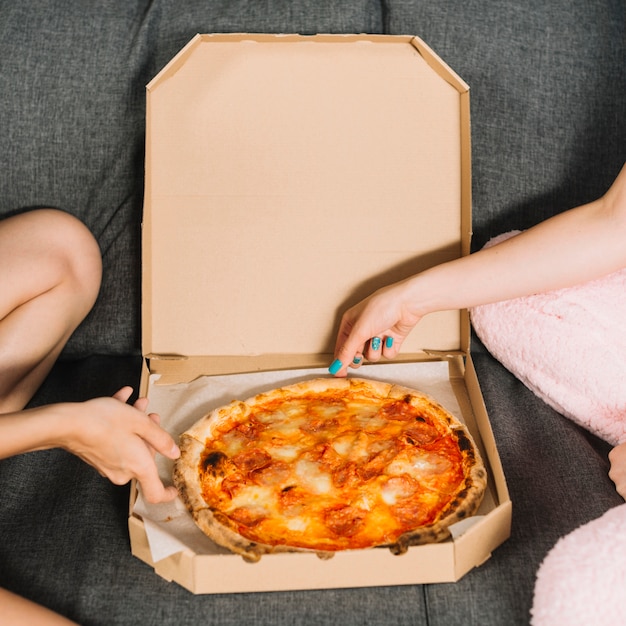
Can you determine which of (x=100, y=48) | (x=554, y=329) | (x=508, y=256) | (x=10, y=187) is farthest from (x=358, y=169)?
(x=10, y=187)

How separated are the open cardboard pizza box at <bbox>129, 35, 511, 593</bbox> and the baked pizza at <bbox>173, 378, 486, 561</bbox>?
3.6 inches

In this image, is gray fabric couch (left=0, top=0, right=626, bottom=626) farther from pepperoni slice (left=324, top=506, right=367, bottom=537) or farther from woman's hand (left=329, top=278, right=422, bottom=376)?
A: pepperoni slice (left=324, top=506, right=367, bottom=537)

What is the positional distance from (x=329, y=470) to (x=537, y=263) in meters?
0.44

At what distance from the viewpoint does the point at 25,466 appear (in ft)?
3.93

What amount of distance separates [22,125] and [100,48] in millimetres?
202

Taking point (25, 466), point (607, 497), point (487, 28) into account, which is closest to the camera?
point (607, 497)

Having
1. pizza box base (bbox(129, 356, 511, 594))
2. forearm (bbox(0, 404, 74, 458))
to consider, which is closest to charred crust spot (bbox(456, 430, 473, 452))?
pizza box base (bbox(129, 356, 511, 594))

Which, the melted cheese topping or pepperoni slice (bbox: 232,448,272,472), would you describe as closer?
the melted cheese topping

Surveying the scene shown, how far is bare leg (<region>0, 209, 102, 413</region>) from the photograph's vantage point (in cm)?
124

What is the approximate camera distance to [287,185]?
1.32 m

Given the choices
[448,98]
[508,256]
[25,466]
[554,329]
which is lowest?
[25,466]

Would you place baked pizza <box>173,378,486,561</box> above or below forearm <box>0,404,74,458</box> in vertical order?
below

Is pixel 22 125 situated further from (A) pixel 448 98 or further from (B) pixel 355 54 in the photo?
(A) pixel 448 98

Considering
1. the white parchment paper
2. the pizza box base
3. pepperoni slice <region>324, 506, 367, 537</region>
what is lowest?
the white parchment paper
